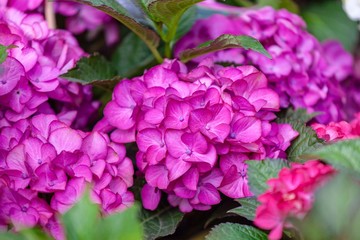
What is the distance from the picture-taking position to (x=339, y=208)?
0.64 meters

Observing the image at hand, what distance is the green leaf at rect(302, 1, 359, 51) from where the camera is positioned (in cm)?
143

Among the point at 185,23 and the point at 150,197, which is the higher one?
the point at 185,23

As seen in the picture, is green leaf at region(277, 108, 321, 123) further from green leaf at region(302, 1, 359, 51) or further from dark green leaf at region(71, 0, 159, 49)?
green leaf at region(302, 1, 359, 51)

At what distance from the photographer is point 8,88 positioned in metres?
0.93

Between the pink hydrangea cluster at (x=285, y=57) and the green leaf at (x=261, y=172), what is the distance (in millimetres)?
318

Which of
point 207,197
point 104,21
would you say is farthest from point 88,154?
point 104,21

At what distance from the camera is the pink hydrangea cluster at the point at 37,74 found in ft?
3.09

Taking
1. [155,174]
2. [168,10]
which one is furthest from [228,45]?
[155,174]

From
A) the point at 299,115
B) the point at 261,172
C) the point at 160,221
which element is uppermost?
the point at 261,172

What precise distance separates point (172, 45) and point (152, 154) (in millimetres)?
337

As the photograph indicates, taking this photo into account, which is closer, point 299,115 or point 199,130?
point 199,130

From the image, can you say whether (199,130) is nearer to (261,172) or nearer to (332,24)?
(261,172)

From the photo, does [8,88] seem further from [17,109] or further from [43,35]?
[43,35]

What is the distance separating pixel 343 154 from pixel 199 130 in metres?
0.22
